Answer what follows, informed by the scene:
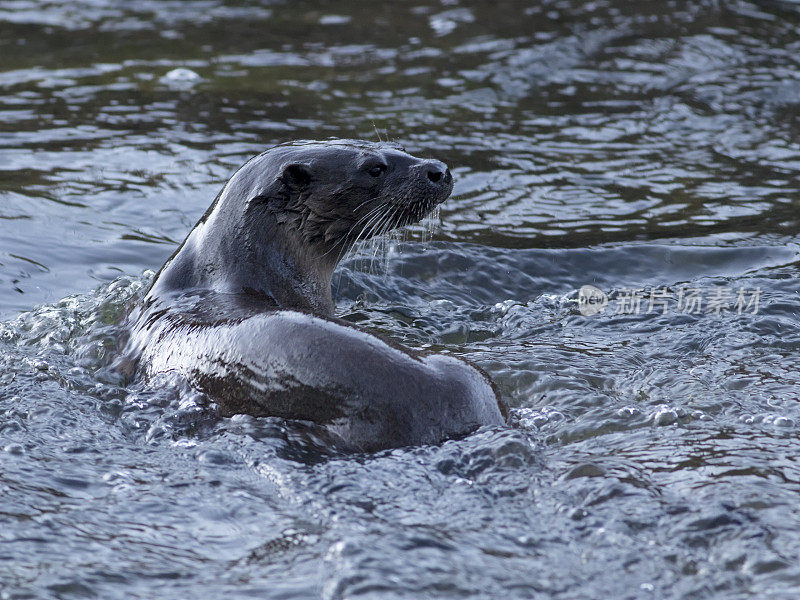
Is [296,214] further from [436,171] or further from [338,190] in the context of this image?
[436,171]

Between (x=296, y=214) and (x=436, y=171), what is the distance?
73cm

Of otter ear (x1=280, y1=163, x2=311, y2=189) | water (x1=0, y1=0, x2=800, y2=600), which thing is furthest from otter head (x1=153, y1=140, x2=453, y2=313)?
water (x1=0, y1=0, x2=800, y2=600)

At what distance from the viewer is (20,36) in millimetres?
11828

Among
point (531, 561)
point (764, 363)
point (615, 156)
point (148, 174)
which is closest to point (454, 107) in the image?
point (615, 156)

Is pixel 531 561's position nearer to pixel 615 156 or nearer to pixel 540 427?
pixel 540 427

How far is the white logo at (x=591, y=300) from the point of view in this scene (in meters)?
6.63

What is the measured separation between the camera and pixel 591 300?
6797 millimetres

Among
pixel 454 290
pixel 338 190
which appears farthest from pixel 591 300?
pixel 338 190

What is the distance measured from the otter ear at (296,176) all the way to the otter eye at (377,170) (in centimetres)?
31

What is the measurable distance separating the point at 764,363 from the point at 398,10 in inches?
328

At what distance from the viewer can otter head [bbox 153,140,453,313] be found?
5.46 metres

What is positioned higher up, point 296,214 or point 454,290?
point 296,214

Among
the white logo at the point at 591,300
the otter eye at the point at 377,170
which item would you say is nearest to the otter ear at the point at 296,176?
the otter eye at the point at 377,170

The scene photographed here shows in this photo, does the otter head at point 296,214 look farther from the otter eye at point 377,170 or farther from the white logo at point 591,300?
the white logo at point 591,300
